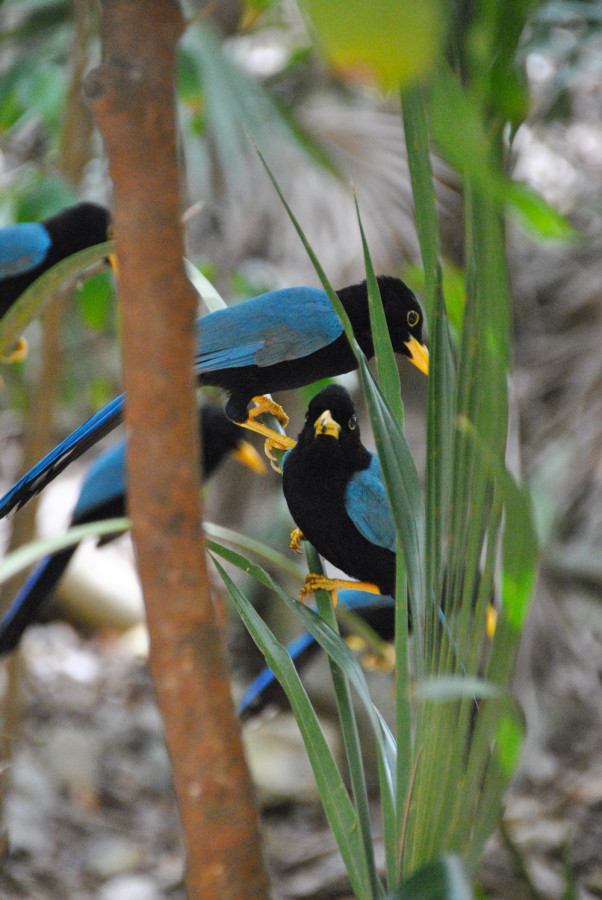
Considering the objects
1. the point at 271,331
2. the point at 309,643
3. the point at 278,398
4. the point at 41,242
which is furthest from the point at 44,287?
the point at 278,398

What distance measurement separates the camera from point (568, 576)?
2525mm

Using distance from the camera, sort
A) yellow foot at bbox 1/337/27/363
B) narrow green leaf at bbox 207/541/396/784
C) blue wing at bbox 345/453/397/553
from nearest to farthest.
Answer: narrow green leaf at bbox 207/541/396/784
blue wing at bbox 345/453/397/553
yellow foot at bbox 1/337/27/363

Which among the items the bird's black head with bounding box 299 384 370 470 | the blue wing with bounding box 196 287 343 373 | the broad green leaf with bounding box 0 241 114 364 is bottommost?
the bird's black head with bounding box 299 384 370 470

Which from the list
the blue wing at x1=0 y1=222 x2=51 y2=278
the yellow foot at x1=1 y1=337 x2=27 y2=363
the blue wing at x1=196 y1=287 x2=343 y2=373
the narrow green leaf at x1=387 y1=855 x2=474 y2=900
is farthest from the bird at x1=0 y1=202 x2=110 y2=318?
the narrow green leaf at x1=387 y1=855 x2=474 y2=900

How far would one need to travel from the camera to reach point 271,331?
0.99m

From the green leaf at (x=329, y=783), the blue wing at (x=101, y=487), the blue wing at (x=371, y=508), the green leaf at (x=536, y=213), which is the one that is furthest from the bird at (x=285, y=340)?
the blue wing at (x=101, y=487)

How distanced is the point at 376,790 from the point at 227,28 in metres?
2.45

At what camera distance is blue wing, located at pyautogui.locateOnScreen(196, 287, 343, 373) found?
3.15 feet

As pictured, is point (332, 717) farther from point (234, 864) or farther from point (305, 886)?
point (234, 864)

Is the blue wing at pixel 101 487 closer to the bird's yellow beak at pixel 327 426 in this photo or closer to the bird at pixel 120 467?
the bird at pixel 120 467

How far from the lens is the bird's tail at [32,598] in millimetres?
1396

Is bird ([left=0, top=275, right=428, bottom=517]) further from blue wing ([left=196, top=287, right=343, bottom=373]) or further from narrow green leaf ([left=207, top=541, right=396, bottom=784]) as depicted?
narrow green leaf ([left=207, top=541, right=396, bottom=784])

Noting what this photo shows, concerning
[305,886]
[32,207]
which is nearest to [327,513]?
[32,207]

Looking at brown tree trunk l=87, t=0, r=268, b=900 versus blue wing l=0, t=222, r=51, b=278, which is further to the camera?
blue wing l=0, t=222, r=51, b=278
